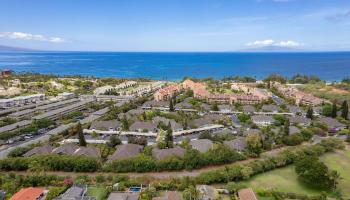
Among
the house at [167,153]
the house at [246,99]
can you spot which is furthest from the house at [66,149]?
the house at [246,99]

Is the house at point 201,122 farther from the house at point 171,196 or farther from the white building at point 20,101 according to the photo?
the white building at point 20,101

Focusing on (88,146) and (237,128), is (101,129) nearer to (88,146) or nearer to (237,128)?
(88,146)

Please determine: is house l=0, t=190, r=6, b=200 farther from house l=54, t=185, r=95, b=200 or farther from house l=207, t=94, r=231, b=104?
house l=207, t=94, r=231, b=104

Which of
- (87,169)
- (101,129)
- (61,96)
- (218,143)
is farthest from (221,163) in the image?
(61,96)

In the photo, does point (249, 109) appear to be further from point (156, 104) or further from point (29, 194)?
point (29, 194)

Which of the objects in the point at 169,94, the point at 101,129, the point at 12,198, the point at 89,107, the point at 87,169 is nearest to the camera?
the point at 12,198

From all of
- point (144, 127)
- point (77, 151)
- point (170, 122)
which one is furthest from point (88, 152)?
point (170, 122)
